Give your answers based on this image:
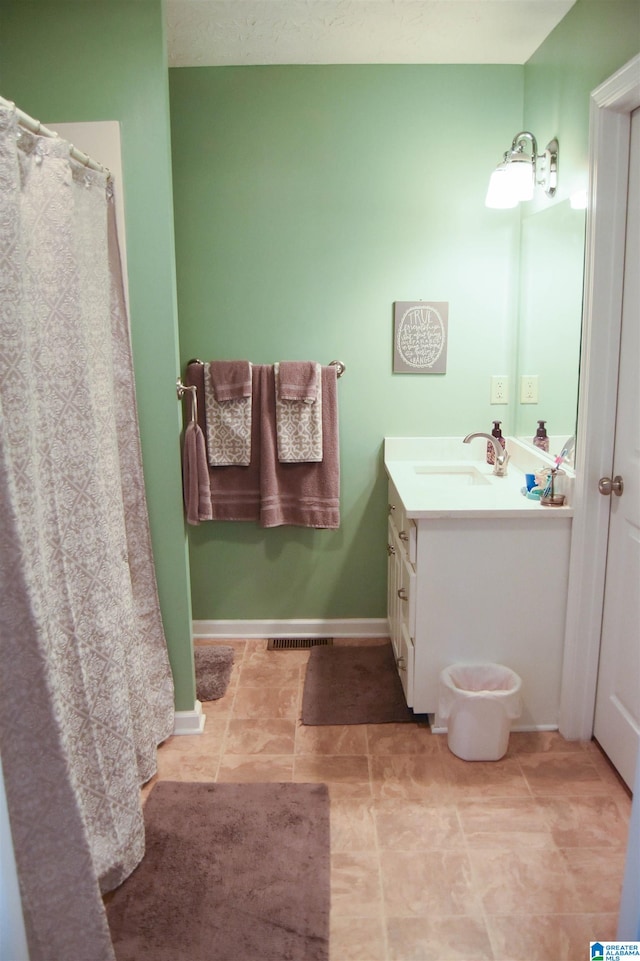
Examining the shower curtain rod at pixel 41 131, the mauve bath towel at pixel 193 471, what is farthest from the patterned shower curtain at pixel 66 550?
the mauve bath towel at pixel 193 471

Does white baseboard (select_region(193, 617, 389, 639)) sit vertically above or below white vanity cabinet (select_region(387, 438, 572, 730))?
below

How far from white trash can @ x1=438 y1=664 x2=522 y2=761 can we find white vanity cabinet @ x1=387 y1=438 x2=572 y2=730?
0.16 ft

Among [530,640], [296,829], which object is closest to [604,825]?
[530,640]

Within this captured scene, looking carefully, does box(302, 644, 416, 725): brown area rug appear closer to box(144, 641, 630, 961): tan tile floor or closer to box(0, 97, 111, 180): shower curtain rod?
box(144, 641, 630, 961): tan tile floor

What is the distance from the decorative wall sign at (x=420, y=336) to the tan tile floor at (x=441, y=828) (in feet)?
4.77

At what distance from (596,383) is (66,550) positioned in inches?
63.7

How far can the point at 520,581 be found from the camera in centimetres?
250

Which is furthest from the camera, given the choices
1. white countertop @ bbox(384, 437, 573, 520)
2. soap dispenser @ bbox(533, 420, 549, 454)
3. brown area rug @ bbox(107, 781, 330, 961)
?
soap dispenser @ bbox(533, 420, 549, 454)

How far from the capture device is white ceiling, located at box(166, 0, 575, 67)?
98.5 inches

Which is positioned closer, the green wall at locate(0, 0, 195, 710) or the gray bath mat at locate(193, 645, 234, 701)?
the green wall at locate(0, 0, 195, 710)

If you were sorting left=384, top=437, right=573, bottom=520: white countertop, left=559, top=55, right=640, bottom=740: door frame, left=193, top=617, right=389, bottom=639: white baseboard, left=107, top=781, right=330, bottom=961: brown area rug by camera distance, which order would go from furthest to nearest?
left=193, top=617, right=389, bottom=639: white baseboard
left=384, top=437, right=573, bottom=520: white countertop
left=559, top=55, right=640, bottom=740: door frame
left=107, top=781, right=330, bottom=961: brown area rug

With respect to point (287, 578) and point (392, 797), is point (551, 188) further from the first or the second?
point (392, 797)

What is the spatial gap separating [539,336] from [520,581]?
38.2 inches

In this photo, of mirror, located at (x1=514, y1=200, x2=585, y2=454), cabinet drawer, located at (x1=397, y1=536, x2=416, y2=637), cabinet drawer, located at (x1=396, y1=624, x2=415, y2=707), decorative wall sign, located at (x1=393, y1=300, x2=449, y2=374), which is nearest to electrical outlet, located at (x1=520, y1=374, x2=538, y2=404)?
mirror, located at (x1=514, y1=200, x2=585, y2=454)
